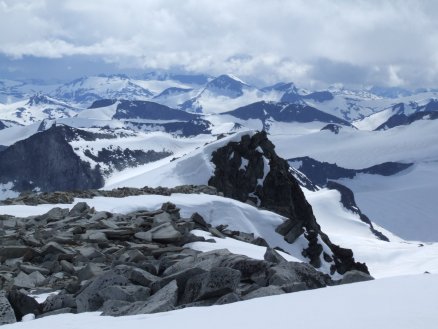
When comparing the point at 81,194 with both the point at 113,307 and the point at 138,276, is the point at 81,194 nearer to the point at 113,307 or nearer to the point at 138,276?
the point at 138,276

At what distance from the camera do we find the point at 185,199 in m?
41.1

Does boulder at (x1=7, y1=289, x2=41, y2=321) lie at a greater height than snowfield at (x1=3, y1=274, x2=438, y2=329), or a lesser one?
lesser

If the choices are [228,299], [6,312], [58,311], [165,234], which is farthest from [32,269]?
[228,299]

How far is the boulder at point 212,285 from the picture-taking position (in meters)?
11.4

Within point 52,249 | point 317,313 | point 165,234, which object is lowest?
point 165,234

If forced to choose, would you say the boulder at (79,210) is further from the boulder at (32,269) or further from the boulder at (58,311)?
the boulder at (58,311)

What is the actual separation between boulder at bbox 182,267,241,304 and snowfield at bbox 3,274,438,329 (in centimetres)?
98

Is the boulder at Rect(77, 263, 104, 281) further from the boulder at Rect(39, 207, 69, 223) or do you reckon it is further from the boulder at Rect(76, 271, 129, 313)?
the boulder at Rect(39, 207, 69, 223)

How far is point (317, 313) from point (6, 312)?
6438mm

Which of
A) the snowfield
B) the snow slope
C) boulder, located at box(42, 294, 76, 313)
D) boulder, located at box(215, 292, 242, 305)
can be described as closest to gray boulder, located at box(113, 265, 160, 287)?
boulder, located at box(42, 294, 76, 313)

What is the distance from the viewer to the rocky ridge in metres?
11.6

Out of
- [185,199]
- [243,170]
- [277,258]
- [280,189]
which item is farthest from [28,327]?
[243,170]

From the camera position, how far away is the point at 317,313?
8961mm

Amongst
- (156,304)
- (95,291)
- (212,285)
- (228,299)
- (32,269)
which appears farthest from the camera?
(32,269)
